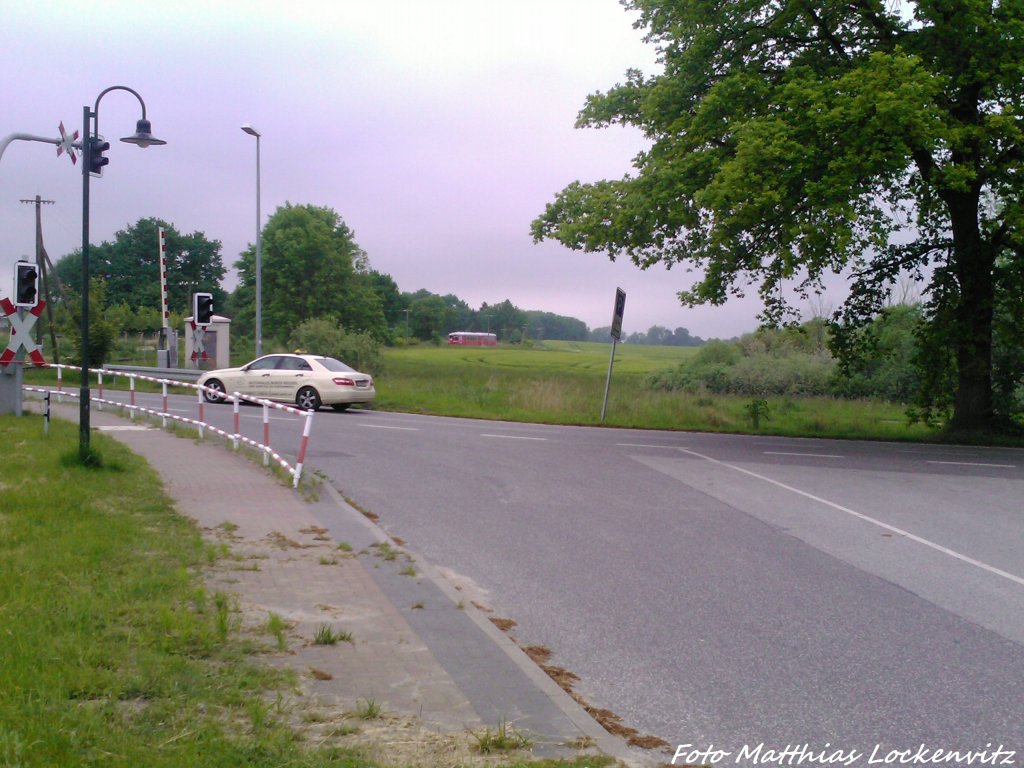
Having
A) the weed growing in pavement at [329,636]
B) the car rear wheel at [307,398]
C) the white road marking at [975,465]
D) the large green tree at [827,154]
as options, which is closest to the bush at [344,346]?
the car rear wheel at [307,398]

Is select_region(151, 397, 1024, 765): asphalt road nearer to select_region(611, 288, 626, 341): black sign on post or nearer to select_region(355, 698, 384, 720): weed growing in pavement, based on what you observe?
select_region(355, 698, 384, 720): weed growing in pavement

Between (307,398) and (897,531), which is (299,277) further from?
(897,531)

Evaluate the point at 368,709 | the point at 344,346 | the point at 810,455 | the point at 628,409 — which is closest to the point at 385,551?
the point at 368,709

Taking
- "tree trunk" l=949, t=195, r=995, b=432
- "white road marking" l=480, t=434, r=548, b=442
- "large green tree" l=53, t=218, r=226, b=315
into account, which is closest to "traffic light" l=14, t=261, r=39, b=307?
"white road marking" l=480, t=434, r=548, b=442

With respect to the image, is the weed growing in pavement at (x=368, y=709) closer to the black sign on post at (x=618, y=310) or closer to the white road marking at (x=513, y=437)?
the white road marking at (x=513, y=437)

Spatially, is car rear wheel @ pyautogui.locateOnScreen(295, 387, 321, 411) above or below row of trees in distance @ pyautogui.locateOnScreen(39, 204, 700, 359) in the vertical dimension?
below

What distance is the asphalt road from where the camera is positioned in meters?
5.15

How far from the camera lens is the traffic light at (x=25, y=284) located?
663 inches

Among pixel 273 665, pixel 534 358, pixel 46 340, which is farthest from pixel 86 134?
pixel 534 358

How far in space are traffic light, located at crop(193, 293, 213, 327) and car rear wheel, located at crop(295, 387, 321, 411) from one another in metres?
4.19

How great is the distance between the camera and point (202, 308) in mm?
27328

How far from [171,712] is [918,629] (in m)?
4.95

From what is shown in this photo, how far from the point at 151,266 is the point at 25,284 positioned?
72.1 meters

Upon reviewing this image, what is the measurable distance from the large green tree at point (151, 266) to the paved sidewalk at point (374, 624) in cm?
7188
